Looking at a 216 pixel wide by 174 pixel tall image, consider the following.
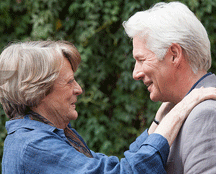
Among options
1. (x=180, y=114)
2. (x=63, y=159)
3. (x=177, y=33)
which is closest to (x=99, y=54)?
(x=177, y=33)

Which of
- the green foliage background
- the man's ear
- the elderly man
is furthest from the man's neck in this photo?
the green foliage background

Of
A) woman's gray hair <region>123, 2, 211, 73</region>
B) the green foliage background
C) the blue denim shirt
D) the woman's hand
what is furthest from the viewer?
the green foliage background

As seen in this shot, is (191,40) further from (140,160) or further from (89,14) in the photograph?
(89,14)

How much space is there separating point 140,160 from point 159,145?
133 mm

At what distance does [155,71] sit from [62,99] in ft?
2.08

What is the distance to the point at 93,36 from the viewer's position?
370cm

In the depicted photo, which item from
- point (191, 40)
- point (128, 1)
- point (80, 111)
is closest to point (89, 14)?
point (128, 1)

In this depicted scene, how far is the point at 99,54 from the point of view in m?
3.80

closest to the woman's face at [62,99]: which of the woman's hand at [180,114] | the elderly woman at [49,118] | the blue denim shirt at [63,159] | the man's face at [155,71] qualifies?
the elderly woman at [49,118]

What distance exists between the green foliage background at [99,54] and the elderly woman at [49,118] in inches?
67.5

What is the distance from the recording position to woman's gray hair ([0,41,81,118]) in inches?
A: 65.6

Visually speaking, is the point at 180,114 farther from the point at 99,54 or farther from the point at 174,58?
the point at 99,54

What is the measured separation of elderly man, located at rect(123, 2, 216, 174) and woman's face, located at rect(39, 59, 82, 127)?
0.47 meters

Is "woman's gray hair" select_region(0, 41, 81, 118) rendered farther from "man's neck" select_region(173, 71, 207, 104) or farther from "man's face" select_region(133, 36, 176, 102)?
"man's neck" select_region(173, 71, 207, 104)
